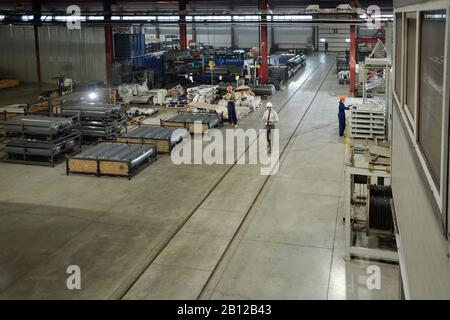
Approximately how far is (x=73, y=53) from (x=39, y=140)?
17.7m

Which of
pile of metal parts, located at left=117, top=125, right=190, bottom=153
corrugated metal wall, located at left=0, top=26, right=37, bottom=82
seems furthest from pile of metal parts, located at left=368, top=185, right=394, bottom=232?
corrugated metal wall, located at left=0, top=26, right=37, bottom=82

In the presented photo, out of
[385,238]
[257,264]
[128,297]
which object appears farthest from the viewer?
[385,238]

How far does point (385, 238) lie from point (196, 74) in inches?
835

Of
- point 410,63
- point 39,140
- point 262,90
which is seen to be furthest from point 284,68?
point 410,63

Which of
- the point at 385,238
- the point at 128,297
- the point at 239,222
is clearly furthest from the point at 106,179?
the point at 385,238

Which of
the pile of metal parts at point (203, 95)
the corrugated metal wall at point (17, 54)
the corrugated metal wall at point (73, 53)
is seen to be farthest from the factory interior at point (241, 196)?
the corrugated metal wall at point (17, 54)

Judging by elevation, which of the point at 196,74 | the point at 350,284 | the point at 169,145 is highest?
the point at 196,74

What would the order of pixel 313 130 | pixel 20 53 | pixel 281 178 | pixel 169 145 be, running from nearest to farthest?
pixel 281 178
pixel 169 145
pixel 313 130
pixel 20 53

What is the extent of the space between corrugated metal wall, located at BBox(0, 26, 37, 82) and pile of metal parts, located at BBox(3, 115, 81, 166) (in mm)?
19364

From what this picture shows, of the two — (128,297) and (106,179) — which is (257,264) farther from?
(106,179)

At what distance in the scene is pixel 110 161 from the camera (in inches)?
502

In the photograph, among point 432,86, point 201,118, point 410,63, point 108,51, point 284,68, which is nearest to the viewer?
point 432,86

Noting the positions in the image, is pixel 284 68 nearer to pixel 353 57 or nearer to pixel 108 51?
pixel 353 57
